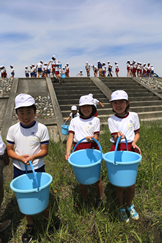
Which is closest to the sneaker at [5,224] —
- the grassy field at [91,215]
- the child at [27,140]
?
the grassy field at [91,215]

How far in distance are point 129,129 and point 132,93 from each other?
7.46m

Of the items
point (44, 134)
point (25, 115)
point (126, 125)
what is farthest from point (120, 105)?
point (25, 115)

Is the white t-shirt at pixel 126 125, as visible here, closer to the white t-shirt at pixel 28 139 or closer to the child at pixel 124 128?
the child at pixel 124 128

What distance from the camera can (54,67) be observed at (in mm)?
10406

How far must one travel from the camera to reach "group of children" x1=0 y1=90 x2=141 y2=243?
1903 millimetres

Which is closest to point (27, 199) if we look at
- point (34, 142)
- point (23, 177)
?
point (23, 177)

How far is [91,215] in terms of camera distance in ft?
6.77

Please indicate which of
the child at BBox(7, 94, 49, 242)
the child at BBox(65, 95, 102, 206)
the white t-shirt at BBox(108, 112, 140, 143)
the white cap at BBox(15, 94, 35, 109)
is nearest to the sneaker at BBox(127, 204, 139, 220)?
the child at BBox(65, 95, 102, 206)

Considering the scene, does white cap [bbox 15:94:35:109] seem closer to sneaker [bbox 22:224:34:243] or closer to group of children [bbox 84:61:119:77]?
sneaker [bbox 22:224:34:243]

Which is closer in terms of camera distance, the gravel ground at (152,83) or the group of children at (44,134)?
the group of children at (44,134)

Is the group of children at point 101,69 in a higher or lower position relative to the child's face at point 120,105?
higher

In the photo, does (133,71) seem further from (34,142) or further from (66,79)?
(34,142)

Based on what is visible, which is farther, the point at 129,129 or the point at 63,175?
the point at 63,175

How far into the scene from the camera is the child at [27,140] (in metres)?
Result: 1.88
